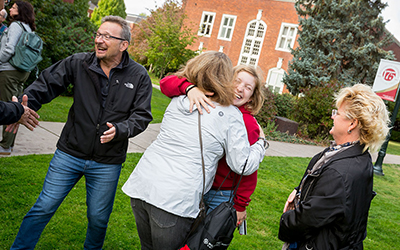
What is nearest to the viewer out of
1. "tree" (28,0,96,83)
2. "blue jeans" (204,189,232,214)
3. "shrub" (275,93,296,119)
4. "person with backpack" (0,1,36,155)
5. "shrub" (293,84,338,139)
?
"blue jeans" (204,189,232,214)

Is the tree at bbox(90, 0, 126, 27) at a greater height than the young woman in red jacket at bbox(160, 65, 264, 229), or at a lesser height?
greater

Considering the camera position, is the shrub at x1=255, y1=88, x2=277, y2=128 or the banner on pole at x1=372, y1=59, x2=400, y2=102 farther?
the shrub at x1=255, y1=88, x2=277, y2=128

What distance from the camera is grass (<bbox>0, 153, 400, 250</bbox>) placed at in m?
3.51

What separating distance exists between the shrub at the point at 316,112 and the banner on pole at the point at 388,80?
3.50 meters

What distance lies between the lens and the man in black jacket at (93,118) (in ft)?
8.84

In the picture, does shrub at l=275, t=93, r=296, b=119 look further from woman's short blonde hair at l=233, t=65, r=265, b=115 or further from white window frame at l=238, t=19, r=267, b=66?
white window frame at l=238, t=19, r=267, b=66

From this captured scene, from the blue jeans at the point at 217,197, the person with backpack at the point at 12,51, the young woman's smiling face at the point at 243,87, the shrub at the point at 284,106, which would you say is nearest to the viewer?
the blue jeans at the point at 217,197

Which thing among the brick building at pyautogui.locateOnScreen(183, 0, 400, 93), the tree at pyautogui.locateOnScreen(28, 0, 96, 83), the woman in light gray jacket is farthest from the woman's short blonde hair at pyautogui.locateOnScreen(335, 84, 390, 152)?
the brick building at pyautogui.locateOnScreen(183, 0, 400, 93)

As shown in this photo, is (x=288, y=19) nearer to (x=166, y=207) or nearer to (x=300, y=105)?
(x=300, y=105)

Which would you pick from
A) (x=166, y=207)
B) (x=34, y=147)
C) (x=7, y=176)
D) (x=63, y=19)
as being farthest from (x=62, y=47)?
(x=166, y=207)

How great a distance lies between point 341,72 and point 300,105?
21.7ft

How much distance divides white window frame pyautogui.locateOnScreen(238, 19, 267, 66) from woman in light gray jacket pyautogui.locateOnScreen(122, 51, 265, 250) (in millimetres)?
30074

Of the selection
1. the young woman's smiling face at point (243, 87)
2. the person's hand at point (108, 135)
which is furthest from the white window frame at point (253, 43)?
the person's hand at point (108, 135)

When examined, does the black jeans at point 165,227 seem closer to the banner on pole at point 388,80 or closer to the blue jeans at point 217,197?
the blue jeans at point 217,197
